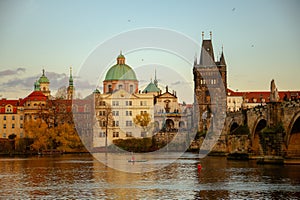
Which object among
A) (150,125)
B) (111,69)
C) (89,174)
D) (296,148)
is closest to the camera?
(89,174)

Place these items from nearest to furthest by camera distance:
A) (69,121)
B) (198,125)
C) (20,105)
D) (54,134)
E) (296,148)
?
1. (296,148)
2. (54,134)
3. (69,121)
4. (198,125)
5. (20,105)

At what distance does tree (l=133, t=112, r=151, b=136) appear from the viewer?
4771 inches

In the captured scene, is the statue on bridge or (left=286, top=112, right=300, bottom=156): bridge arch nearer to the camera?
(left=286, top=112, right=300, bottom=156): bridge arch

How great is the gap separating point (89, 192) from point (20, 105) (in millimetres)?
102112

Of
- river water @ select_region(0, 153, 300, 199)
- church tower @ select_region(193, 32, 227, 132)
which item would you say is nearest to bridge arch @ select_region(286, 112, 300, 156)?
river water @ select_region(0, 153, 300, 199)

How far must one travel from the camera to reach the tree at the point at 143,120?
12119 cm

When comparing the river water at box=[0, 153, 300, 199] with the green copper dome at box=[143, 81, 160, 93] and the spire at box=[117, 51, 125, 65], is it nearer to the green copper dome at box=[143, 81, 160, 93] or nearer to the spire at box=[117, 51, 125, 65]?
the spire at box=[117, 51, 125, 65]

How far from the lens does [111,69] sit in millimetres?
145125

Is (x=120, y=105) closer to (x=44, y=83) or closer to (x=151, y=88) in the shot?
(x=151, y=88)

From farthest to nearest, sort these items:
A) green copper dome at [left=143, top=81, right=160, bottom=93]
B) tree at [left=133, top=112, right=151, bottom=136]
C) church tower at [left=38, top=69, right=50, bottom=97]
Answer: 1. green copper dome at [left=143, top=81, right=160, bottom=93]
2. church tower at [left=38, top=69, right=50, bottom=97]
3. tree at [left=133, top=112, right=151, bottom=136]

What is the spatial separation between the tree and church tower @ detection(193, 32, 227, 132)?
410 inches

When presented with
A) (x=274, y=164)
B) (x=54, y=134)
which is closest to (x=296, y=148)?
(x=274, y=164)

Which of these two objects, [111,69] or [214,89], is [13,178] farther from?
[111,69]

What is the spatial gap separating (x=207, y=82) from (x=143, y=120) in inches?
647
